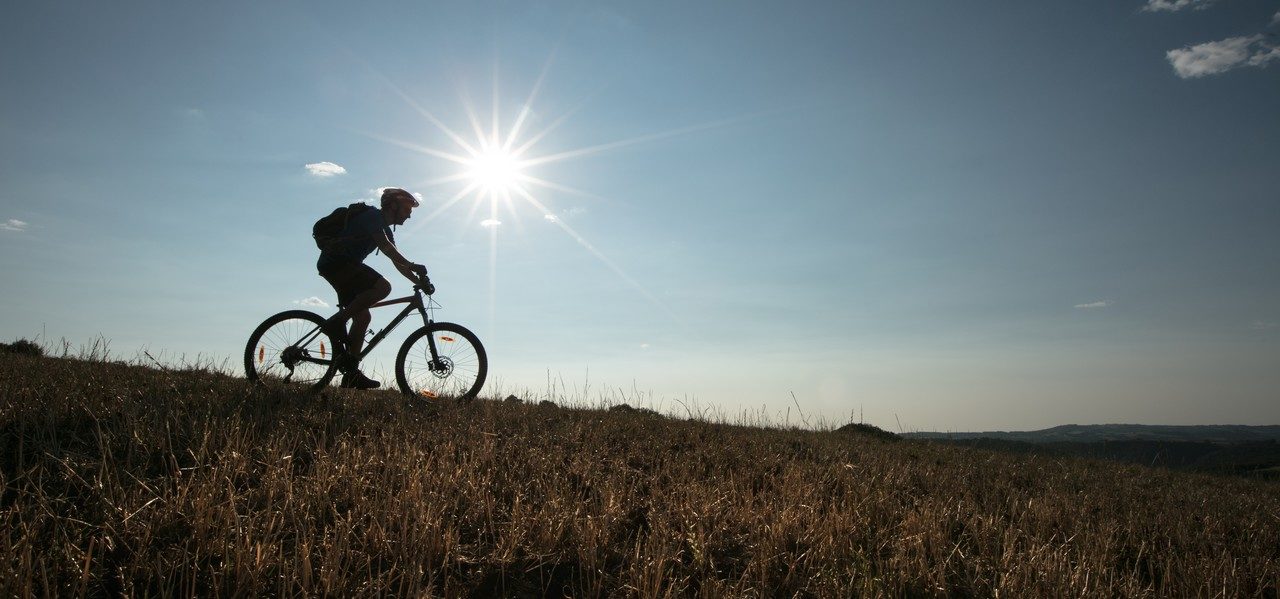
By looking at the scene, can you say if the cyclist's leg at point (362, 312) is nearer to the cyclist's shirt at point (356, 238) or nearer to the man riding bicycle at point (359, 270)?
the man riding bicycle at point (359, 270)

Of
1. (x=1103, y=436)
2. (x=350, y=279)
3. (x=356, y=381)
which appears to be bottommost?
(x=1103, y=436)

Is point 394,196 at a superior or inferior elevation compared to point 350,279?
A: superior

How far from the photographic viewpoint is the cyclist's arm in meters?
7.53

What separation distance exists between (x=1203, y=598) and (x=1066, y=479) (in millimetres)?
5170

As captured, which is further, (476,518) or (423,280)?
(423,280)

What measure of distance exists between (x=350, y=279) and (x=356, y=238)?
0.54m

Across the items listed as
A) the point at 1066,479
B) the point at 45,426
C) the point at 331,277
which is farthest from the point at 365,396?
the point at 1066,479

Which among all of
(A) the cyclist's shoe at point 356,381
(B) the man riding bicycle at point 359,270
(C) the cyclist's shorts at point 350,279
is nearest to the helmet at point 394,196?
(B) the man riding bicycle at point 359,270

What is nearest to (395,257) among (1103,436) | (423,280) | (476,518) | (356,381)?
(423,280)

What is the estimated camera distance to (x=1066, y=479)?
8.45 m

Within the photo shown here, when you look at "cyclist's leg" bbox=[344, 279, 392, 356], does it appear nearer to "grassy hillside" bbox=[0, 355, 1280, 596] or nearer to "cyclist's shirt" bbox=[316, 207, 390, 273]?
"cyclist's shirt" bbox=[316, 207, 390, 273]

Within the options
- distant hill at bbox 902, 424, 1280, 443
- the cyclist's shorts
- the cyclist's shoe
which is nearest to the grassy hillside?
the cyclist's shoe

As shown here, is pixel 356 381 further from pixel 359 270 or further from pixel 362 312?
pixel 359 270

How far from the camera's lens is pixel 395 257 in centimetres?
769
